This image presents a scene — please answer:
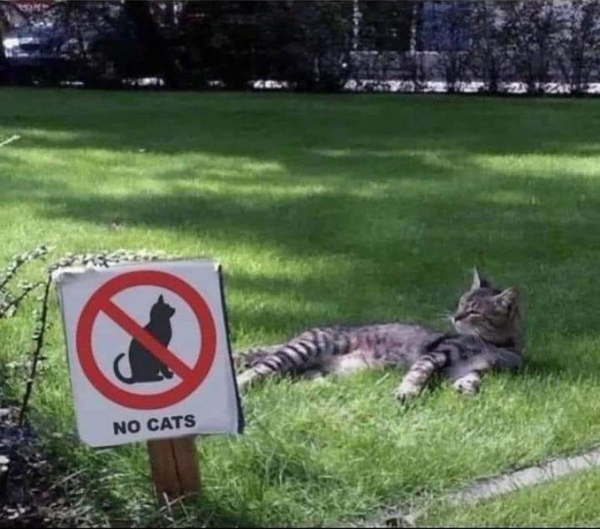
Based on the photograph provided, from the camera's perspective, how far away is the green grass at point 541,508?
401 cm

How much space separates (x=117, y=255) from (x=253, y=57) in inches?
707

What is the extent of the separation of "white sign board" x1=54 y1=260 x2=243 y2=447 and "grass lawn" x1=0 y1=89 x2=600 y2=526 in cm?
36

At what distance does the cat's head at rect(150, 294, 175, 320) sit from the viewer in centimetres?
378

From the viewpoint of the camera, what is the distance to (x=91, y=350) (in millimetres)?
3785

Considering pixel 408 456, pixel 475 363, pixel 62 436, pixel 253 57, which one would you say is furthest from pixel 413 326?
pixel 253 57

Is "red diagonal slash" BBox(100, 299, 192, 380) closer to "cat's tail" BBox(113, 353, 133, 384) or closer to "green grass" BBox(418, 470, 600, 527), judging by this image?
"cat's tail" BBox(113, 353, 133, 384)

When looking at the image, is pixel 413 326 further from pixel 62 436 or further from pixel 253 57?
pixel 253 57

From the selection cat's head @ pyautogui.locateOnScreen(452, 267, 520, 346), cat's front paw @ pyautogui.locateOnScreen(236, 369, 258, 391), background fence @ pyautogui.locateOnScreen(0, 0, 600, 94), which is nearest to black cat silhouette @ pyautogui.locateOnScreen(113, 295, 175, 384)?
cat's front paw @ pyautogui.locateOnScreen(236, 369, 258, 391)

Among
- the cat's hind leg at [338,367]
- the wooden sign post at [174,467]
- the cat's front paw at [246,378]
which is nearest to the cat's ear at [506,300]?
the cat's hind leg at [338,367]

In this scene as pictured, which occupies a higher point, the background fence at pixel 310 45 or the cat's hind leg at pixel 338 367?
the background fence at pixel 310 45

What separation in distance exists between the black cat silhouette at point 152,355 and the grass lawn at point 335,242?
0.46 m

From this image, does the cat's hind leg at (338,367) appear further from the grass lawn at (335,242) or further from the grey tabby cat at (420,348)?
the grass lawn at (335,242)

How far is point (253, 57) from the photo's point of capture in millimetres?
22297

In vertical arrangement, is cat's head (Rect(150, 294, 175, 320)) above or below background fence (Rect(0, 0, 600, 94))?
below
